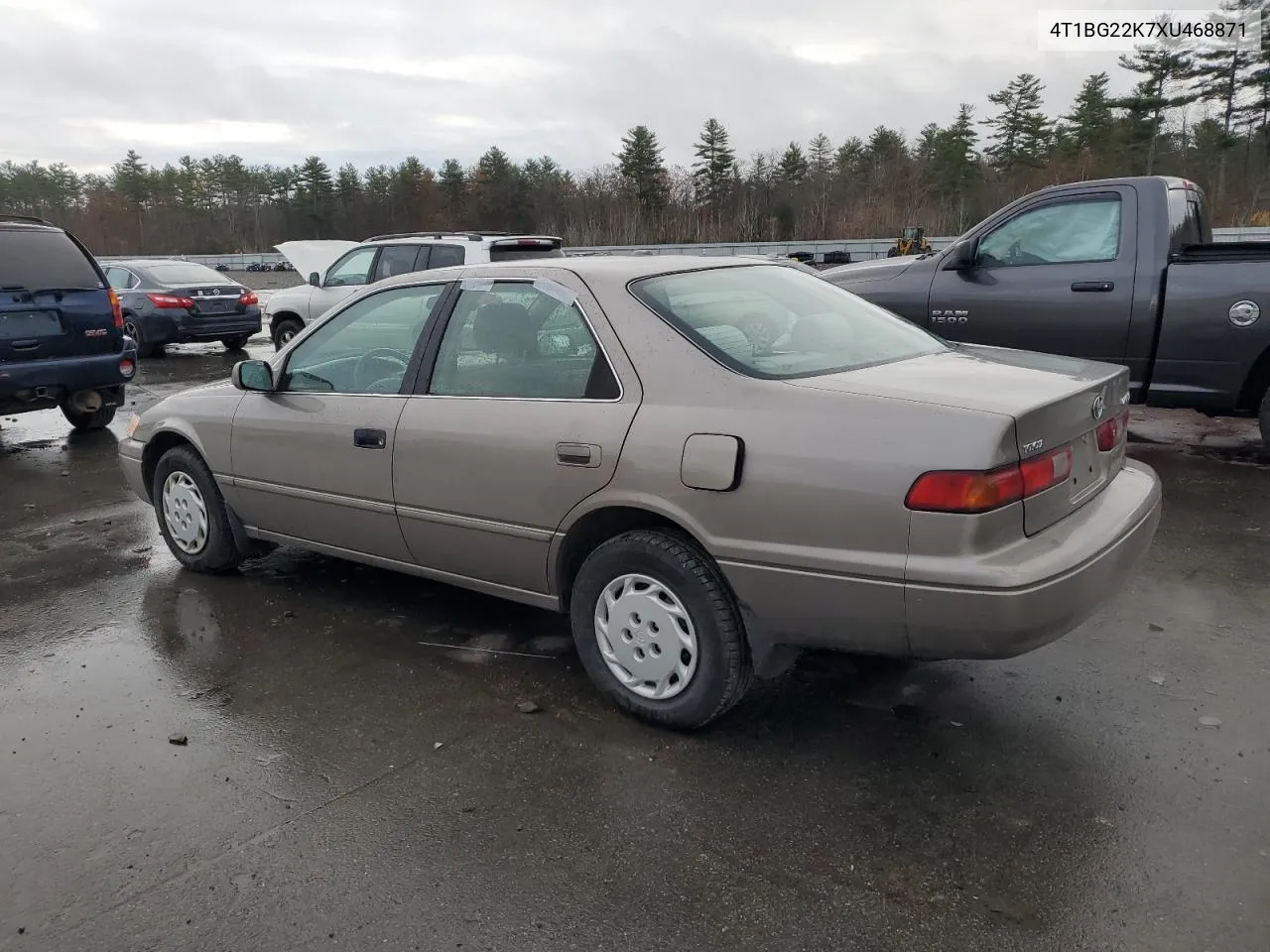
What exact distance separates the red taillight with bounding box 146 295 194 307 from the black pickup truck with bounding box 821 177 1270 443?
430 inches

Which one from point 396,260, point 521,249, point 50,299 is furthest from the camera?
point 396,260

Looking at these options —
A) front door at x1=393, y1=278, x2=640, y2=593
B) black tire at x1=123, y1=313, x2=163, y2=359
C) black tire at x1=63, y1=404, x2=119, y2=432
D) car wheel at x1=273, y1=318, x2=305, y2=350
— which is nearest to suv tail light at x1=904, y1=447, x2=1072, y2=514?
front door at x1=393, y1=278, x2=640, y2=593

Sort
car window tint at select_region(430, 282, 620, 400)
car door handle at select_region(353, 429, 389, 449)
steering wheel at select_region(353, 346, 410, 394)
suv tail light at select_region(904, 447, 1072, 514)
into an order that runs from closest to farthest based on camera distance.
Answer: suv tail light at select_region(904, 447, 1072, 514), car window tint at select_region(430, 282, 620, 400), car door handle at select_region(353, 429, 389, 449), steering wheel at select_region(353, 346, 410, 394)

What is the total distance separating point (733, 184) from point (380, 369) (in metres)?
44.5

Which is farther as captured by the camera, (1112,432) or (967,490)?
(1112,432)

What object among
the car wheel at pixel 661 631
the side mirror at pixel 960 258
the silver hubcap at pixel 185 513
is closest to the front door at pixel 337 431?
the silver hubcap at pixel 185 513

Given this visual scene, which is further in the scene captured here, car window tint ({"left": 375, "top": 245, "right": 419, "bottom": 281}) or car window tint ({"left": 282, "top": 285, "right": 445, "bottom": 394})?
car window tint ({"left": 375, "top": 245, "right": 419, "bottom": 281})

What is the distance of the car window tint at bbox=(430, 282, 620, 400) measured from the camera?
3.42 metres

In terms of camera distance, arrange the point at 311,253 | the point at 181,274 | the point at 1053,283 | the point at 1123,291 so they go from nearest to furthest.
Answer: the point at 1123,291
the point at 1053,283
the point at 181,274
the point at 311,253

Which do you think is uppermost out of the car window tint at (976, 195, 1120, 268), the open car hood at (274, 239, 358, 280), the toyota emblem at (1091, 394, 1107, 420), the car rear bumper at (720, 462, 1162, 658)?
the open car hood at (274, 239, 358, 280)

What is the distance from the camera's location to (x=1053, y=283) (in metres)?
6.72

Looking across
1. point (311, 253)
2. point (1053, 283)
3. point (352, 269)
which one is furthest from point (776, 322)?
point (311, 253)

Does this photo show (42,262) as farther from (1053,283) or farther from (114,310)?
(1053,283)

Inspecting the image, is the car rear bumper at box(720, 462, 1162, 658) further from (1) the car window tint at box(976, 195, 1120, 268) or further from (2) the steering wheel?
(1) the car window tint at box(976, 195, 1120, 268)
